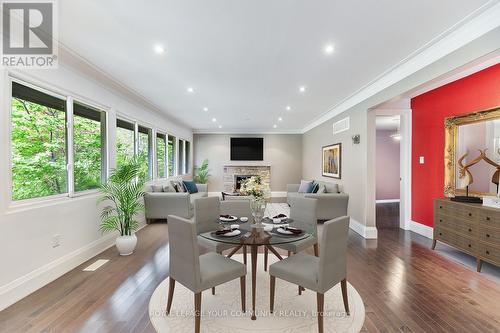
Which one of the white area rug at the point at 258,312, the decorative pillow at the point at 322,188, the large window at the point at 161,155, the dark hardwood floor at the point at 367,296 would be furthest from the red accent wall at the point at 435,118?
the large window at the point at 161,155

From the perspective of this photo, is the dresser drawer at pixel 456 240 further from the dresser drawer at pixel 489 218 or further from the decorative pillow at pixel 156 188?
the decorative pillow at pixel 156 188

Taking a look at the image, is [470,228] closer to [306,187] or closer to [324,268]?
[324,268]

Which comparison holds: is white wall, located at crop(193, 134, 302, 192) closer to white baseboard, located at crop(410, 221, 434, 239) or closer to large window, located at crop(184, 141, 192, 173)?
large window, located at crop(184, 141, 192, 173)

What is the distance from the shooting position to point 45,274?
276cm

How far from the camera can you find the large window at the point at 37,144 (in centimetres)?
260

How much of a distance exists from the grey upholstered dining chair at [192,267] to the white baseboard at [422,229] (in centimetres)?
416

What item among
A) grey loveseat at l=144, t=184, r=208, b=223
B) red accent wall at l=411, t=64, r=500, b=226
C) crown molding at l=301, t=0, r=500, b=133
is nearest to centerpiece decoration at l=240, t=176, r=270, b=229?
crown molding at l=301, t=0, r=500, b=133

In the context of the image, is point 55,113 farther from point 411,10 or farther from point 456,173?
point 456,173

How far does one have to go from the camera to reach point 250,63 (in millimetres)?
3342

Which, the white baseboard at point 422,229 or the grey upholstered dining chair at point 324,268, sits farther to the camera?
the white baseboard at point 422,229

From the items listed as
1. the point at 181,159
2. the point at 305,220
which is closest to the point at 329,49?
the point at 305,220

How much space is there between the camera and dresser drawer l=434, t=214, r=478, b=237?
3.15 m

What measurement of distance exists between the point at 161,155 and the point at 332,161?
4.91m

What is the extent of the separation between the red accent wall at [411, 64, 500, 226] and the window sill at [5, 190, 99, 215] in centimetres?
601
